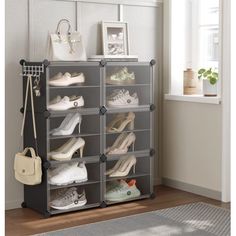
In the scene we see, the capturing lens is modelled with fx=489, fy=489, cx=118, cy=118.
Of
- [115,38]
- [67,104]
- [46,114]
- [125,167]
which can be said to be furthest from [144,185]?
[115,38]

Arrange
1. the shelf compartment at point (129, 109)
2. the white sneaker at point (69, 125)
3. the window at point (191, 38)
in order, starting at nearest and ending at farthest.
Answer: the white sneaker at point (69, 125)
the shelf compartment at point (129, 109)
the window at point (191, 38)

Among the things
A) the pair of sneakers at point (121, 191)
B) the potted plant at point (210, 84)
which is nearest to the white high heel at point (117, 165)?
the pair of sneakers at point (121, 191)

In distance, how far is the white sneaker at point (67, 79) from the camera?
384 cm

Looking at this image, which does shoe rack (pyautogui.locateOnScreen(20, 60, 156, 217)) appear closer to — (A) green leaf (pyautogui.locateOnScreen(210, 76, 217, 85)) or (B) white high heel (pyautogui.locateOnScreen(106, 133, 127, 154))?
(B) white high heel (pyautogui.locateOnScreen(106, 133, 127, 154))

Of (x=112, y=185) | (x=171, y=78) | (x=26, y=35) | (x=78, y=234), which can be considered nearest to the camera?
(x=78, y=234)

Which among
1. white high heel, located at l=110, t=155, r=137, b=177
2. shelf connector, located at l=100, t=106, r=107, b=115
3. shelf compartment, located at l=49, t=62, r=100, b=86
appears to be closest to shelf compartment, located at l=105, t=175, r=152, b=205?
white high heel, located at l=110, t=155, r=137, b=177

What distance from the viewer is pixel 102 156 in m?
4.10

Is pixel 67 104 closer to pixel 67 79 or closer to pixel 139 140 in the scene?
pixel 67 79

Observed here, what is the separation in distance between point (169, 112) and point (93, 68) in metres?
1.09

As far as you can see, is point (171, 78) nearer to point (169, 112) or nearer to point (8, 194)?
point (169, 112)

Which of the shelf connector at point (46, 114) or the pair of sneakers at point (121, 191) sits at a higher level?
the shelf connector at point (46, 114)

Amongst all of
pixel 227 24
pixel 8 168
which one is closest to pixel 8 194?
pixel 8 168

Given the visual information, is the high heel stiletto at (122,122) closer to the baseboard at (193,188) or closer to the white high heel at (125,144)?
the white high heel at (125,144)

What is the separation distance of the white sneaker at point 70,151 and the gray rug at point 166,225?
0.60 meters
